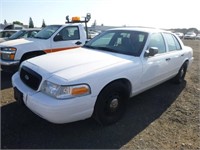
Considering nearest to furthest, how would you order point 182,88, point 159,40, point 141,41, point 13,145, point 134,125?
1. point 13,145
2. point 134,125
3. point 141,41
4. point 159,40
5. point 182,88

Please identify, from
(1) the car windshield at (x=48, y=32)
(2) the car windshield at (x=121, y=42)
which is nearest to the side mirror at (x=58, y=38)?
(1) the car windshield at (x=48, y=32)

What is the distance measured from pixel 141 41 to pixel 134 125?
5.47 ft

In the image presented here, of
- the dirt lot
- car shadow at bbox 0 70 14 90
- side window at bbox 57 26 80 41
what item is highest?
side window at bbox 57 26 80 41

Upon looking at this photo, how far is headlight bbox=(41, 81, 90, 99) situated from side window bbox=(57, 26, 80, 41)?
4165 millimetres

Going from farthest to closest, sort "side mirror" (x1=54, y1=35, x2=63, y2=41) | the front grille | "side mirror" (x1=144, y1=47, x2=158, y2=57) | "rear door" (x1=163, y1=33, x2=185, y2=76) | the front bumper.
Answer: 1. "side mirror" (x1=54, y1=35, x2=63, y2=41)
2. "rear door" (x1=163, y1=33, x2=185, y2=76)
3. "side mirror" (x1=144, y1=47, x2=158, y2=57)
4. the front grille
5. the front bumper

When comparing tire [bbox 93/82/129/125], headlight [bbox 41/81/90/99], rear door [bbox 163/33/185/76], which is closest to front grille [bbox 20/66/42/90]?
headlight [bbox 41/81/90/99]

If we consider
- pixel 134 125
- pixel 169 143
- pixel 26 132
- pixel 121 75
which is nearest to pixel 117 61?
pixel 121 75

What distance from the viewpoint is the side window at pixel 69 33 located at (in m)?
6.86

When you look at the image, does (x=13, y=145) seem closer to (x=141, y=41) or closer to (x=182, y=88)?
(x=141, y=41)

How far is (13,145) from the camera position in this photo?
2906 mm

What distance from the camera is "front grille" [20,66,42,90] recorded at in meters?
3.14

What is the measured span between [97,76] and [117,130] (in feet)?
3.39

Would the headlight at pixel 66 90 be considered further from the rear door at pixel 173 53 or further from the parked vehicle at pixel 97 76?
the rear door at pixel 173 53

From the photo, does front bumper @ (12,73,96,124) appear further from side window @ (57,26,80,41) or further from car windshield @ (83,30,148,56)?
side window @ (57,26,80,41)
